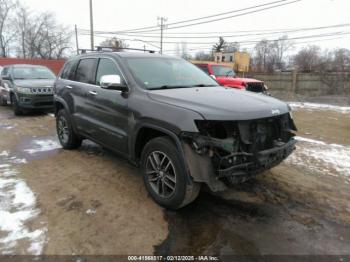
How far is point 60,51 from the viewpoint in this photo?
59.7 metres

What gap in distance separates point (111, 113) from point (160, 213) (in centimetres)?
159

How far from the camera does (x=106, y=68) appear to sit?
427 centimetres

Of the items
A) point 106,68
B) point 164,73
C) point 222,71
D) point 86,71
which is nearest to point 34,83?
point 86,71

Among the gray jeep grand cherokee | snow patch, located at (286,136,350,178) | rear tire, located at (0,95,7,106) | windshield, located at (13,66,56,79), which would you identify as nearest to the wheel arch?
the gray jeep grand cherokee

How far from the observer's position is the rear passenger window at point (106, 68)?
13.3 feet

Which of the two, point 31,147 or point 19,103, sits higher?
point 19,103

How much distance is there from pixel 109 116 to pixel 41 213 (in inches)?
60.6

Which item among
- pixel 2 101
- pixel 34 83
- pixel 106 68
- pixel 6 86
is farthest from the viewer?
pixel 2 101

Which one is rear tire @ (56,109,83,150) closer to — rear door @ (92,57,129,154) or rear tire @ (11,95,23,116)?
rear door @ (92,57,129,154)

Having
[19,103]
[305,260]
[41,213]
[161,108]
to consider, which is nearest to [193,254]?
[305,260]

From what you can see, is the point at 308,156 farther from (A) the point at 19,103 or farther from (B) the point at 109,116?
(A) the point at 19,103

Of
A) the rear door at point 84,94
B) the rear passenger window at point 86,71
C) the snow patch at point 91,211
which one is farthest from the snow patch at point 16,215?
the rear passenger window at point 86,71

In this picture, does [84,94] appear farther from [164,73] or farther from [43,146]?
[43,146]

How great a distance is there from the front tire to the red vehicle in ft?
25.8
